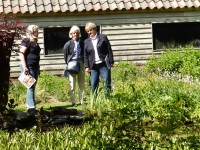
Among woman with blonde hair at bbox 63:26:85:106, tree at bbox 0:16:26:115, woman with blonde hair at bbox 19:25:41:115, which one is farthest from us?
woman with blonde hair at bbox 63:26:85:106

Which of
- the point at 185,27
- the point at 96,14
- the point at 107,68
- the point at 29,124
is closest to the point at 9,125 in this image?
the point at 29,124

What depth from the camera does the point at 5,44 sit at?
736 centimetres

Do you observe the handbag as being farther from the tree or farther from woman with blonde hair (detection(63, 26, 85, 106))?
the tree

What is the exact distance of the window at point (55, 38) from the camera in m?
17.7

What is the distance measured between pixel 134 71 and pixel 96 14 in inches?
118

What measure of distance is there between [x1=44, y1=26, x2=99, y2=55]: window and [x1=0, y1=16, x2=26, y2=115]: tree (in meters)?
9.89

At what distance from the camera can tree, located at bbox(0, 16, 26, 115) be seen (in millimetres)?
7136

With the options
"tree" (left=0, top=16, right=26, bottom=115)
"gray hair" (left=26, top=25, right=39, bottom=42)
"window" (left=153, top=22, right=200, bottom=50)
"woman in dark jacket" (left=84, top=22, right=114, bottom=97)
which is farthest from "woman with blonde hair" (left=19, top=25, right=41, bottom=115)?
"window" (left=153, top=22, right=200, bottom=50)

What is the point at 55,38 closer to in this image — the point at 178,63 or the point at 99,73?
the point at 178,63

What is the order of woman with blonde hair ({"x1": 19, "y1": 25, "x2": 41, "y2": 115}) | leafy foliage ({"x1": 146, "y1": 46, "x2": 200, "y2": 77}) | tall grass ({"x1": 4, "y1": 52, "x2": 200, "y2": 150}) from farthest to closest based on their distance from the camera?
leafy foliage ({"x1": 146, "y1": 46, "x2": 200, "y2": 77})
woman with blonde hair ({"x1": 19, "y1": 25, "x2": 41, "y2": 115})
tall grass ({"x1": 4, "y1": 52, "x2": 200, "y2": 150})

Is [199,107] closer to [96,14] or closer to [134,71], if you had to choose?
[134,71]

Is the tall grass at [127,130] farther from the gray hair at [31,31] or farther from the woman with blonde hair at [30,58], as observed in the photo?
the gray hair at [31,31]

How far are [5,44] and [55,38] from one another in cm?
1045

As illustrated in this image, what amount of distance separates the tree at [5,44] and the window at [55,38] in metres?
9.89
